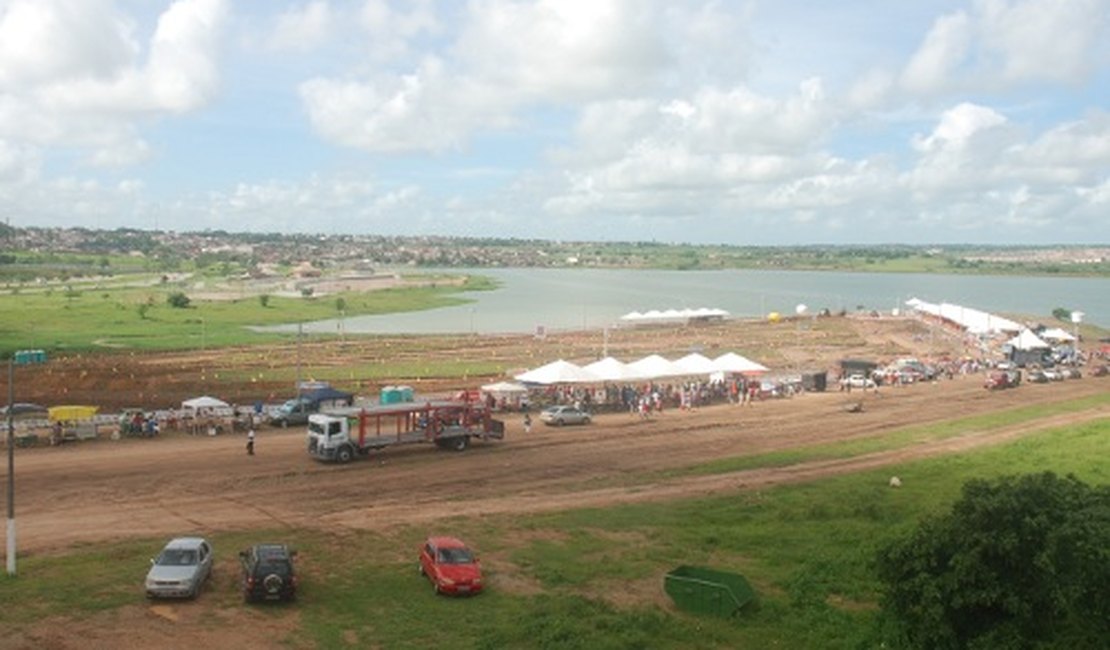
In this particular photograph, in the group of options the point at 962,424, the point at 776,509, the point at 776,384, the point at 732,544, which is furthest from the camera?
the point at 776,384

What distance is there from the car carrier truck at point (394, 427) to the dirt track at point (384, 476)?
0.64 m

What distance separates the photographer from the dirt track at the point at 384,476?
1156 inches

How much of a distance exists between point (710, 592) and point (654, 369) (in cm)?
3590

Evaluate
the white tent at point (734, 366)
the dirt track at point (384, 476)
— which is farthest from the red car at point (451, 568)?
the white tent at point (734, 366)

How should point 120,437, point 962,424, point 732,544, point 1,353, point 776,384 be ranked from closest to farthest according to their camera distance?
point 732,544 < point 120,437 < point 962,424 < point 776,384 < point 1,353

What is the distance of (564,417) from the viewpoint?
156 feet

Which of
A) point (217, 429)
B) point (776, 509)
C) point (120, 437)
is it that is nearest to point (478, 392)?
point (217, 429)

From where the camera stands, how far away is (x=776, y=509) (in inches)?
1211

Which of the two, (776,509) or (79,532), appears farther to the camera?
(776,509)

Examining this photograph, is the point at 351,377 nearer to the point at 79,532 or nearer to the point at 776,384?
the point at 776,384

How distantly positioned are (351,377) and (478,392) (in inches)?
708

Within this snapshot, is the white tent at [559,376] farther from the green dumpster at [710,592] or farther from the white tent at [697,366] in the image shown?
the green dumpster at [710,592]

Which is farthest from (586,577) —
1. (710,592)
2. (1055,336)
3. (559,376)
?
(1055,336)

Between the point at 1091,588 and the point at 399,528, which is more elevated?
the point at 1091,588
